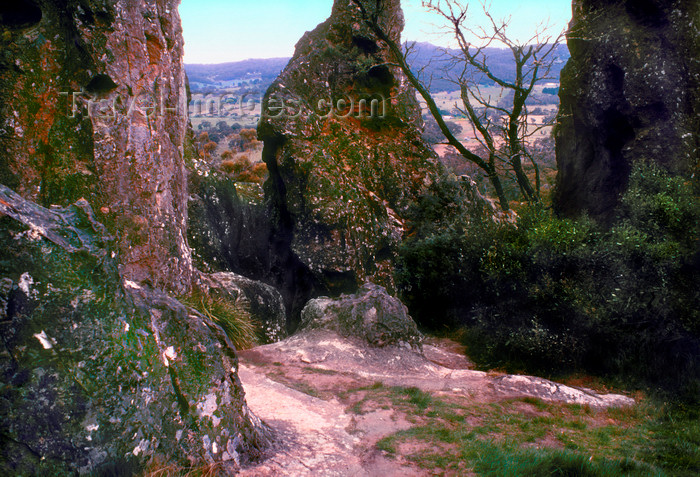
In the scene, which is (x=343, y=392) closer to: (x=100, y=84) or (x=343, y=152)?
(x=100, y=84)

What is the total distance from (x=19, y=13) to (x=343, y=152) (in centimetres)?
685

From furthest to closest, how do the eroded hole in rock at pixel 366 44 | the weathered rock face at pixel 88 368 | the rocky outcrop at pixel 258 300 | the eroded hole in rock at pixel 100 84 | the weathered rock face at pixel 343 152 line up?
the eroded hole in rock at pixel 366 44
the weathered rock face at pixel 343 152
the rocky outcrop at pixel 258 300
the eroded hole in rock at pixel 100 84
the weathered rock face at pixel 88 368

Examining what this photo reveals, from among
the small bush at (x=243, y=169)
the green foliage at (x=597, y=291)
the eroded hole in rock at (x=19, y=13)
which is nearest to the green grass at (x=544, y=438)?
the green foliage at (x=597, y=291)

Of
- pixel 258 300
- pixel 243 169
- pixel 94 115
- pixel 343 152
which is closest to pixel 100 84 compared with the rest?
pixel 94 115

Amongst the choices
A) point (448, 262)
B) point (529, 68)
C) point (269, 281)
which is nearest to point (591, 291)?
point (448, 262)

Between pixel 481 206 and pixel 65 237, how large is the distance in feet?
35.2

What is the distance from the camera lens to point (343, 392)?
595 centimetres

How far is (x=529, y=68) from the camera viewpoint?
1387 cm

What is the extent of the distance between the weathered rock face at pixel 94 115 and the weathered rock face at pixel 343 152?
3517mm

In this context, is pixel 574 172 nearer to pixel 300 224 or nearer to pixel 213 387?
pixel 300 224

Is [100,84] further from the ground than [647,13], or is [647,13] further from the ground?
[647,13]

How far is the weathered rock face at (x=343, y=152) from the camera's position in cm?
1088

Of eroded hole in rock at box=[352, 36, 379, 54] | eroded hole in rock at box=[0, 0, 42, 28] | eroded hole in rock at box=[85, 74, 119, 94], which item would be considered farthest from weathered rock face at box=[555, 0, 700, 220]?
eroded hole in rock at box=[0, 0, 42, 28]

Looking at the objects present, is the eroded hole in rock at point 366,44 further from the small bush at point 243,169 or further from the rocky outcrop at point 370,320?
the small bush at point 243,169
